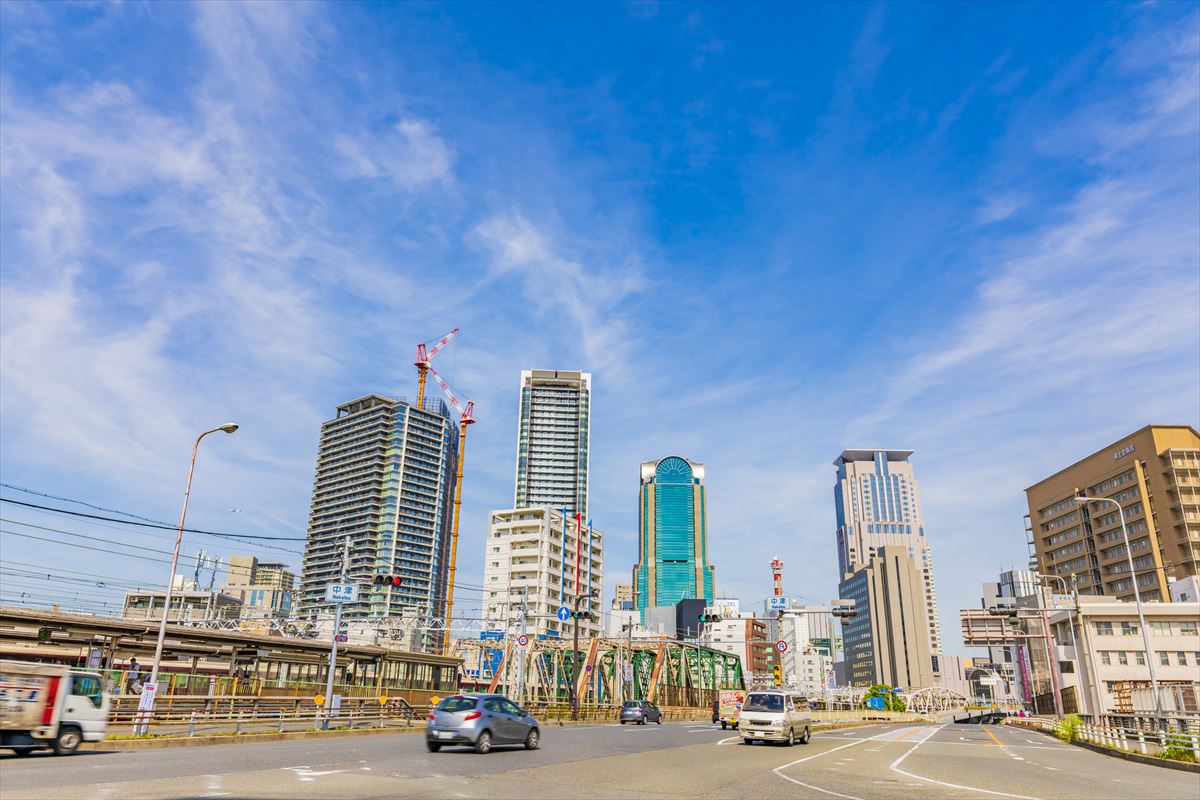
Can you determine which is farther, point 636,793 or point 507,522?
point 507,522

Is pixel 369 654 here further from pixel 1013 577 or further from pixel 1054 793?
pixel 1013 577

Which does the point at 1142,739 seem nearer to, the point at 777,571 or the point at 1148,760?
the point at 1148,760

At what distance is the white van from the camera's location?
28391mm

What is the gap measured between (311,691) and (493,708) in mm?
41521

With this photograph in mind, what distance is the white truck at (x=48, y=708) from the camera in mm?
17938

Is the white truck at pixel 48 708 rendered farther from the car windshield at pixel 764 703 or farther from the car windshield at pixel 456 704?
the car windshield at pixel 764 703

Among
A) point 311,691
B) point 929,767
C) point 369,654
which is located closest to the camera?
point 929,767

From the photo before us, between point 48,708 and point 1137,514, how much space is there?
120 meters

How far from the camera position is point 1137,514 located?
4082 inches

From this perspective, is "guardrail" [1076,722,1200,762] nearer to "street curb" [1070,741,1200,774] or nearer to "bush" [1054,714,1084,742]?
"street curb" [1070,741,1200,774]

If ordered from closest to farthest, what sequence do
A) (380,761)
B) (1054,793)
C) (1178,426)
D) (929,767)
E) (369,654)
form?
(1054,793)
(380,761)
(929,767)
(369,654)
(1178,426)

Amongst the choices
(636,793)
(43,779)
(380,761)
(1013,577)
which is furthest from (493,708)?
(1013,577)

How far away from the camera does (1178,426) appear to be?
103562mm

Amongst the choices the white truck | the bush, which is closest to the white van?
the white truck
